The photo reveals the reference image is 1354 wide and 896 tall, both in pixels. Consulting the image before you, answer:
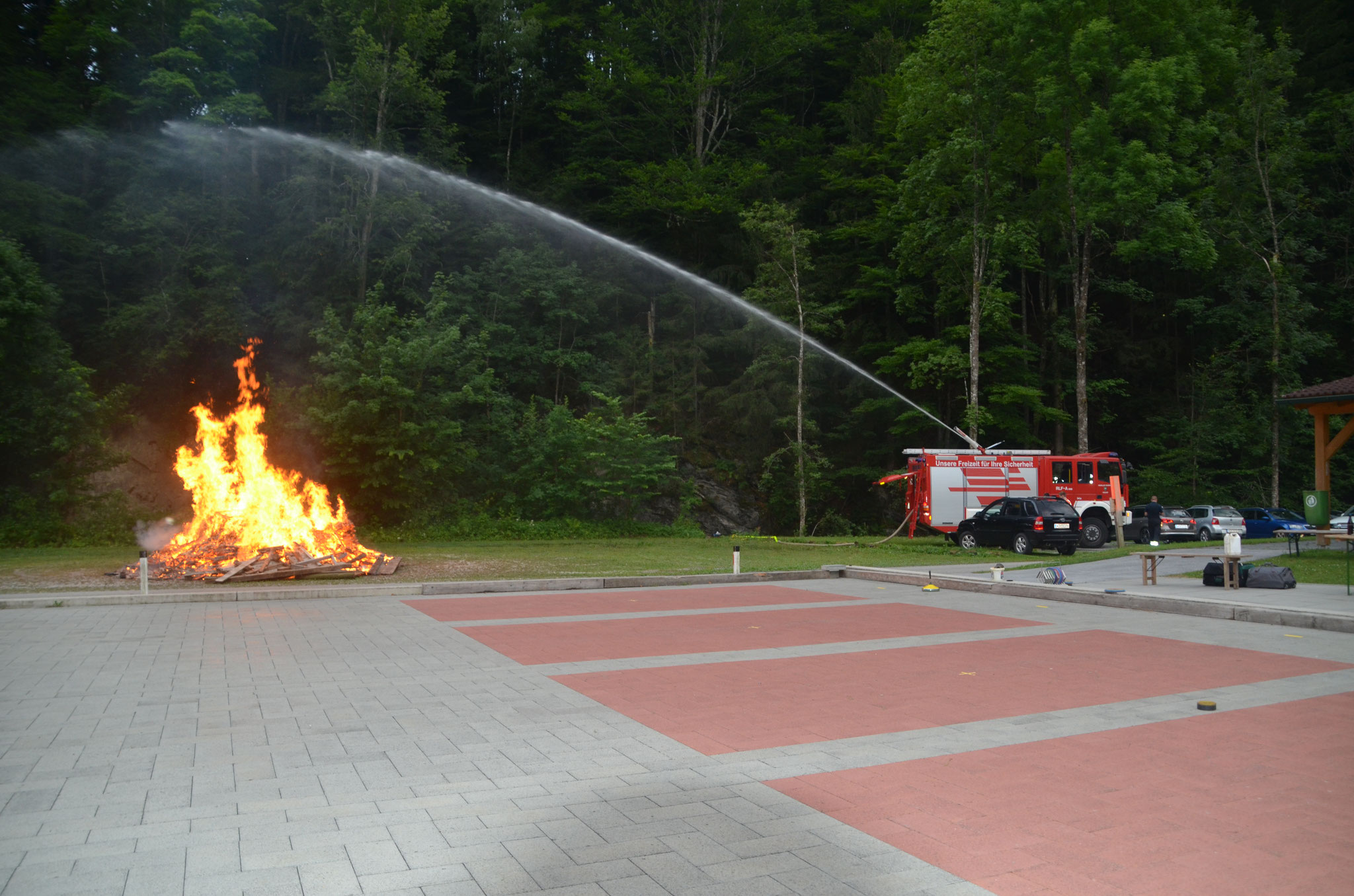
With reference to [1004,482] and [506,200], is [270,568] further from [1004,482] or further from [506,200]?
[506,200]

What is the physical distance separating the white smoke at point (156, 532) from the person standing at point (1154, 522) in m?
31.2

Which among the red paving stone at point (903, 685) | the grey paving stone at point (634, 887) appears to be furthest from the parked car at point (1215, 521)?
the grey paving stone at point (634, 887)

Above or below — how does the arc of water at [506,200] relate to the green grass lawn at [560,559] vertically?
above

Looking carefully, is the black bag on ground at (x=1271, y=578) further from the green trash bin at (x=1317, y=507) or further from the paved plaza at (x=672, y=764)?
the green trash bin at (x=1317, y=507)

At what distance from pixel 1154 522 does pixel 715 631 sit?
972 inches

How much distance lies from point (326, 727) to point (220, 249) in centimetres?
3215

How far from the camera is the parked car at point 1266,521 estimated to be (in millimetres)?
33969

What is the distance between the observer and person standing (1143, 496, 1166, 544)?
101ft

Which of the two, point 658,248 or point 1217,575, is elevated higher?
point 658,248

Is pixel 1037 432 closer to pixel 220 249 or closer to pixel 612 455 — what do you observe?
pixel 612 455

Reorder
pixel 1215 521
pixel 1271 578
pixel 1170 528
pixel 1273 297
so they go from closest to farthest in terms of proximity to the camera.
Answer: pixel 1271 578
pixel 1170 528
pixel 1215 521
pixel 1273 297

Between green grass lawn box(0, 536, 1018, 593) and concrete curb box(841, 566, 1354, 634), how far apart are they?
12.1ft

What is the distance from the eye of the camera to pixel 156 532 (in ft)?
95.5

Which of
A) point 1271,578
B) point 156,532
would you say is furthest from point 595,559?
point 156,532
